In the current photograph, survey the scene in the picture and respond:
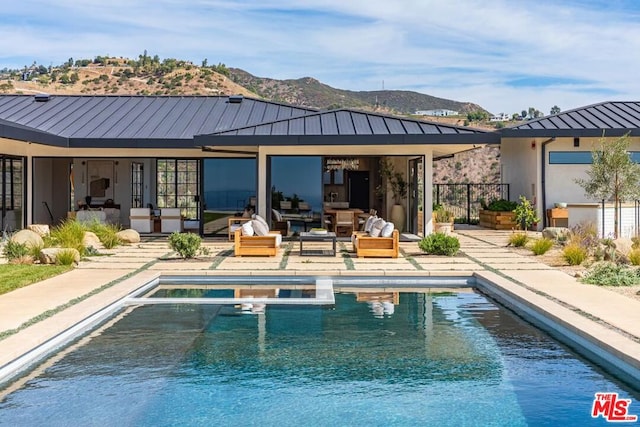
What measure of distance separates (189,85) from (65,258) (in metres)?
57.2

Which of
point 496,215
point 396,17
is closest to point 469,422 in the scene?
point 496,215

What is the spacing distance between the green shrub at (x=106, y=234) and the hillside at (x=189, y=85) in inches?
1555

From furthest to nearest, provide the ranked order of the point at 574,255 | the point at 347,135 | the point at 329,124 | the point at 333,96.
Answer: the point at 333,96
the point at 329,124
the point at 347,135
the point at 574,255

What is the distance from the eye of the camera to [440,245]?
46.8 feet

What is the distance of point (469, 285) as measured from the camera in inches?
444

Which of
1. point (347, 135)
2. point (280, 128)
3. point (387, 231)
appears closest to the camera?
point (387, 231)

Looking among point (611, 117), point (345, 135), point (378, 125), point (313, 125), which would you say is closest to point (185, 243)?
point (345, 135)

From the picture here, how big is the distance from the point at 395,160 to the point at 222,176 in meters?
5.45

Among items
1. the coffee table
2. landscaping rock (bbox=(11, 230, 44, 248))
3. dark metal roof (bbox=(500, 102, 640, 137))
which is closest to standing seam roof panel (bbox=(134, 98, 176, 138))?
landscaping rock (bbox=(11, 230, 44, 248))

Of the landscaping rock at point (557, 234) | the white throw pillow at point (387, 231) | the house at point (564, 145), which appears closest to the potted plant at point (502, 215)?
the house at point (564, 145)

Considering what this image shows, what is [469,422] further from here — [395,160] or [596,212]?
[395,160]

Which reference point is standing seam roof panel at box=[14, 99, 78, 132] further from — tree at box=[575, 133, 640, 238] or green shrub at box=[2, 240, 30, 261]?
tree at box=[575, 133, 640, 238]

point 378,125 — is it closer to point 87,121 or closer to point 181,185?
point 87,121

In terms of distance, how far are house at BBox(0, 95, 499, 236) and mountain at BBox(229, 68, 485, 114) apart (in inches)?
2026
